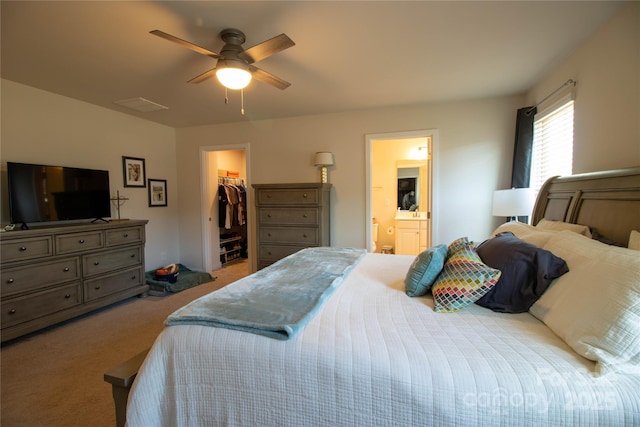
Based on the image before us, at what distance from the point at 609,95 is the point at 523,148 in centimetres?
123

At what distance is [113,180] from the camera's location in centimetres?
382

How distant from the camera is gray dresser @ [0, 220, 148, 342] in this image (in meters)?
2.41

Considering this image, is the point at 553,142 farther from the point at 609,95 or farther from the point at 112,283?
the point at 112,283

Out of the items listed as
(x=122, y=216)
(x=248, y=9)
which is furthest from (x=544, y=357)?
(x=122, y=216)

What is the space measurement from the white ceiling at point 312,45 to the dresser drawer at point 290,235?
1643 millimetres

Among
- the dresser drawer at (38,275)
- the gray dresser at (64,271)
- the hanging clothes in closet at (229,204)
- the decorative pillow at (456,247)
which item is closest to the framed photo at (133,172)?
the gray dresser at (64,271)

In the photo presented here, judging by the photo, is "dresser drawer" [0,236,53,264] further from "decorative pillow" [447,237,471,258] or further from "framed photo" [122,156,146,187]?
"decorative pillow" [447,237,471,258]

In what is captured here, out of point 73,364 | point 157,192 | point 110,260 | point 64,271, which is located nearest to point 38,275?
point 64,271

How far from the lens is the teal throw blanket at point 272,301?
1.15 meters

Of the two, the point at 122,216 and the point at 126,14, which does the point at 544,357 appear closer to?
the point at 126,14

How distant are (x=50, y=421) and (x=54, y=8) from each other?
249 centimetres

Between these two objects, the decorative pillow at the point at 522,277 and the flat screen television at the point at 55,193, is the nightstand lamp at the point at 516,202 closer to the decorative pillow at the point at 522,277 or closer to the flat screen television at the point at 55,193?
the decorative pillow at the point at 522,277

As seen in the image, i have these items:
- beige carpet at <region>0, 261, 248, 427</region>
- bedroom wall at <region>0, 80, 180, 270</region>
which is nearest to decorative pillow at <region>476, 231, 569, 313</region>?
beige carpet at <region>0, 261, 248, 427</region>

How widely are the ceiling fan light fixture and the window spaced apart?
2595 mm
